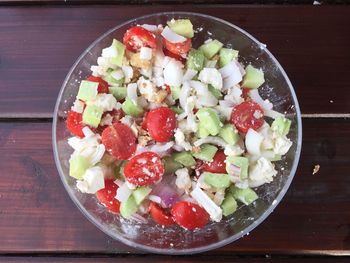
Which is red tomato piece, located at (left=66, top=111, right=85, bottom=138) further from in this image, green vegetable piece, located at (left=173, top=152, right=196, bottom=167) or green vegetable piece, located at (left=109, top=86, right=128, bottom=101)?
green vegetable piece, located at (left=173, top=152, right=196, bottom=167)

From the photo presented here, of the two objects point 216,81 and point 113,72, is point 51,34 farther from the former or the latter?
point 216,81

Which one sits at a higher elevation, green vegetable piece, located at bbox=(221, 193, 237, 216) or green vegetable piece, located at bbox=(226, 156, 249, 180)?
green vegetable piece, located at bbox=(226, 156, 249, 180)

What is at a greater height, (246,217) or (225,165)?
(225,165)

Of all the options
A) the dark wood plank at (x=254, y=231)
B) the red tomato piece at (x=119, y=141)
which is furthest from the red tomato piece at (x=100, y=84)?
the dark wood plank at (x=254, y=231)

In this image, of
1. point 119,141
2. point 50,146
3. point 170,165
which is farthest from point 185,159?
point 50,146

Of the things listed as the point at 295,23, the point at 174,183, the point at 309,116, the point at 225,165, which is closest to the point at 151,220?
the point at 174,183

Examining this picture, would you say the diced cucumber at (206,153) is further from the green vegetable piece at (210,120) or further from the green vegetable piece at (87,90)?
the green vegetable piece at (87,90)

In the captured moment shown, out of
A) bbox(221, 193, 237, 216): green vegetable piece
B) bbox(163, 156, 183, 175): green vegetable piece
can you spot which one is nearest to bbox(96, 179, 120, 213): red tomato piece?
bbox(163, 156, 183, 175): green vegetable piece
